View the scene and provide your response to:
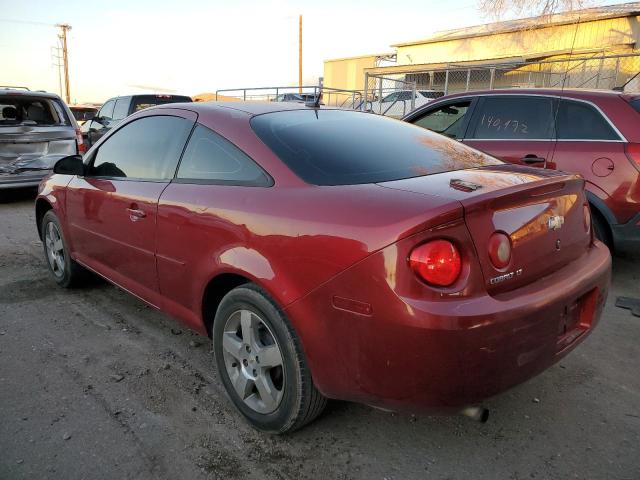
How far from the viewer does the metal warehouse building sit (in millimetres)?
16188

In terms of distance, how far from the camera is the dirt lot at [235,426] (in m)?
2.22

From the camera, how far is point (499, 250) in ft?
6.44

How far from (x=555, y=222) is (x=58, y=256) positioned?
404 cm

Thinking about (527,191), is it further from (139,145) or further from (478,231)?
(139,145)

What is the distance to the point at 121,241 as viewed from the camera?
11.0 feet

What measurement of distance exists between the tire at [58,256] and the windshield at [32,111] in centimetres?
455

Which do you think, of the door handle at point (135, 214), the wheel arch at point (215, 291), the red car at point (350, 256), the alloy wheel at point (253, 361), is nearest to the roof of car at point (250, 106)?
the red car at point (350, 256)

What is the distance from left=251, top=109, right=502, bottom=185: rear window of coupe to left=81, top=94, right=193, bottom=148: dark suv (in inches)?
400

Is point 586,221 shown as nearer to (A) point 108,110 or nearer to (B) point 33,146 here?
(B) point 33,146

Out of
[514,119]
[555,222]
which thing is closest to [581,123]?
[514,119]

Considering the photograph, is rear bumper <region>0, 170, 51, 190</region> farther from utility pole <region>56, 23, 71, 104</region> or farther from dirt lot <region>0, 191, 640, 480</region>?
utility pole <region>56, 23, 71, 104</region>

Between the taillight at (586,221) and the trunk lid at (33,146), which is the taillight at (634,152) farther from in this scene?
the trunk lid at (33,146)

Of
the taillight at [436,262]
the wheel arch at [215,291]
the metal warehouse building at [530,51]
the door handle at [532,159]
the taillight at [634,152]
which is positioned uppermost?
the metal warehouse building at [530,51]

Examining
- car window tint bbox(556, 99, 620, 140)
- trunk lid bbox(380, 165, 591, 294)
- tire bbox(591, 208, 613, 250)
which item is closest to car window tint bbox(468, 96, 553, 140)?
car window tint bbox(556, 99, 620, 140)
